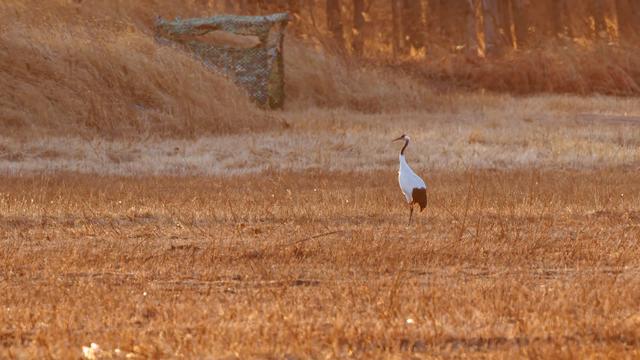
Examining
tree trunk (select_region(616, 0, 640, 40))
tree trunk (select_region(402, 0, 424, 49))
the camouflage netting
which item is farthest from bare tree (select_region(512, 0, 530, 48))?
the camouflage netting

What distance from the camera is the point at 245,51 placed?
1142 inches

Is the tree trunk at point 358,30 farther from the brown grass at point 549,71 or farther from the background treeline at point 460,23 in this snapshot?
the brown grass at point 549,71

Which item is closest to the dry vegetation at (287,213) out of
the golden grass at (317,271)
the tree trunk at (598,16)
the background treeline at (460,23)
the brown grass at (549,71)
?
the golden grass at (317,271)

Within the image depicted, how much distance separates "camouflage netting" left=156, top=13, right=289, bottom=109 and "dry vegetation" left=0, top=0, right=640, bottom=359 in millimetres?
747

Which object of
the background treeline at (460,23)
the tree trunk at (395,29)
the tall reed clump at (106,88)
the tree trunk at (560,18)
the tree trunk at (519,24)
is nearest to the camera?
the tall reed clump at (106,88)

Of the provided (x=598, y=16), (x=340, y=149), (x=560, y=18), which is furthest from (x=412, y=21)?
(x=340, y=149)

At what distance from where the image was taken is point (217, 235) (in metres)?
12.0

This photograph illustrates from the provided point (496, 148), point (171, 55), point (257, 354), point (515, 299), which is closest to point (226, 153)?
point (496, 148)

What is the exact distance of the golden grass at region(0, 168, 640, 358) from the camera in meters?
7.21

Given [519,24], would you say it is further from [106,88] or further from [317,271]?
[317,271]

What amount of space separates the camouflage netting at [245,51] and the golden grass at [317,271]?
1203 cm

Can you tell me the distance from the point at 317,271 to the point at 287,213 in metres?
3.60

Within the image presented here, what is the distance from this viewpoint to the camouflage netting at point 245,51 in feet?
94.3

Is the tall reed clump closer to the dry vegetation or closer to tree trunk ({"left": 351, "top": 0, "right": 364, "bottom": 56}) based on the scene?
the dry vegetation
